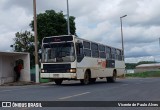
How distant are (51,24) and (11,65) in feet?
70.2

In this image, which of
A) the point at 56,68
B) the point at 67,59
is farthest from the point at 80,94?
the point at 56,68

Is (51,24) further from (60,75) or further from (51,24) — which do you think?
(60,75)

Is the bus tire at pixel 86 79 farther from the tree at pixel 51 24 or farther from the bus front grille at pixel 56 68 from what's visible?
the tree at pixel 51 24

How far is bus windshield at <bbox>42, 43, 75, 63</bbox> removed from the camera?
25562 mm

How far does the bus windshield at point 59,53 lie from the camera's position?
Answer: 25562 millimetres

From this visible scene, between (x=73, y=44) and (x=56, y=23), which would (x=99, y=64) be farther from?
(x=56, y=23)

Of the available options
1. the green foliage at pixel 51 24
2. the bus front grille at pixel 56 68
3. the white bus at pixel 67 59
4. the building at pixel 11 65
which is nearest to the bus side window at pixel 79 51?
the white bus at pixel 67 59

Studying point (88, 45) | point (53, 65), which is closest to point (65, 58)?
point (53, 65)

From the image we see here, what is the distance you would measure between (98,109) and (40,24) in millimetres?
44687

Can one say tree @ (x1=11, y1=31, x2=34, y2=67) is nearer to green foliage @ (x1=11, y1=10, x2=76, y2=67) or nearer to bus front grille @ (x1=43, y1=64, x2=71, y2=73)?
green foliage @ (x1=11, y1=10, x2=76, y2=67)

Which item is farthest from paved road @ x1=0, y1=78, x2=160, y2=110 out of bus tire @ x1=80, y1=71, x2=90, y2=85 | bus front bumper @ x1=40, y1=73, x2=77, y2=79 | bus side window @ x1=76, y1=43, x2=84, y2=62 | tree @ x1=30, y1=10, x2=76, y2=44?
tree @ x1=30, y1=10, x2=76, y2=44

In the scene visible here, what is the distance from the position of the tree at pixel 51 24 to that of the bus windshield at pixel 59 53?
89.7 feet

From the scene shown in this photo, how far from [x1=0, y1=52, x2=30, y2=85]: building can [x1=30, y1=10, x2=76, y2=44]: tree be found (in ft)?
63.8

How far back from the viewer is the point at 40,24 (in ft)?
183
